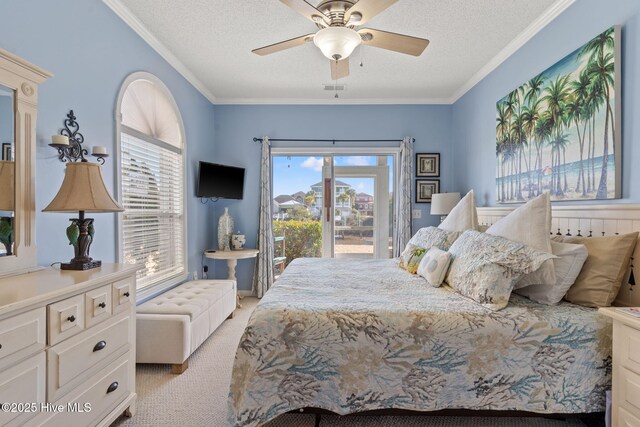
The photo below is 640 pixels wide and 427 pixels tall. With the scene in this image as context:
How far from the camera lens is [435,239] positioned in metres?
2.78

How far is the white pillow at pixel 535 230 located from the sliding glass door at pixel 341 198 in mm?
2537

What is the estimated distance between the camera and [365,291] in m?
2.10

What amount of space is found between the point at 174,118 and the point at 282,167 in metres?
1.67

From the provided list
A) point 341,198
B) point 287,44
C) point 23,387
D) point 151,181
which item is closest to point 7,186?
point 23,387

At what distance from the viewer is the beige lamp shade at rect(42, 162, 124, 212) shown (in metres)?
1.70

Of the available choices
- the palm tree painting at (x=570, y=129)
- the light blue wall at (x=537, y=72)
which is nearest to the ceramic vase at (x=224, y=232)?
the light blue wall at (x=537, y=72)

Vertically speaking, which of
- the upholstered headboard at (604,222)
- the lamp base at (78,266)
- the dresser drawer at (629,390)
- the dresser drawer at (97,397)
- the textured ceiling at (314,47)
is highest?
the textured ceiling at (314,47)

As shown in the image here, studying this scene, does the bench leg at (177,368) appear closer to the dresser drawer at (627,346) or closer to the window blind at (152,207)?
the window blind at (152,207)

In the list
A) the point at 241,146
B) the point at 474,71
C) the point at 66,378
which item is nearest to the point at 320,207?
the point at 241,146

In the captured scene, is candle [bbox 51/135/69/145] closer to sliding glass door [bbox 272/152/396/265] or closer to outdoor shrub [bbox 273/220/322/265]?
sliding glass door [bbox 272/152/396/265]

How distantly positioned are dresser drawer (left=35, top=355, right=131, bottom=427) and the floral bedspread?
68 cm

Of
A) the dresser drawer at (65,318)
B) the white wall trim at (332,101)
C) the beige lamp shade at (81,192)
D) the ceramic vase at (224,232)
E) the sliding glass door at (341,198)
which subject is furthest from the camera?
the sliding glass door at (341,198)

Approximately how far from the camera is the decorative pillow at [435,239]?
2684 millimetres

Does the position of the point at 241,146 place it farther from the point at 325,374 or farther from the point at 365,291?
the point at 325,374
